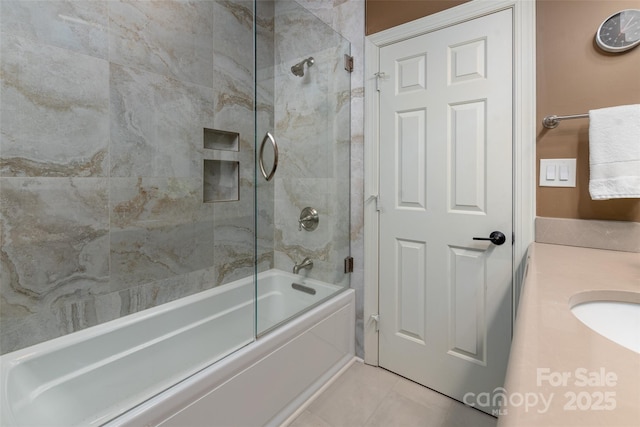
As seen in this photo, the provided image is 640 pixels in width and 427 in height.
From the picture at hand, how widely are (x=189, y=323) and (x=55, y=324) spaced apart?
0.63m

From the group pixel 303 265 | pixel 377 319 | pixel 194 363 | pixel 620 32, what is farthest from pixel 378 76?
pixel 194 363

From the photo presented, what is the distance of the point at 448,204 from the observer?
1.69 metres

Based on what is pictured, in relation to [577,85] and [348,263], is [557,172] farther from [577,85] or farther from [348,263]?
[348,263]

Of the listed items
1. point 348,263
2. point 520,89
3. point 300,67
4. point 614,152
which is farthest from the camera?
point 348,263

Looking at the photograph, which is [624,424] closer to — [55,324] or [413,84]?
[413,84]

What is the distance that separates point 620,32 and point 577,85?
216 mm

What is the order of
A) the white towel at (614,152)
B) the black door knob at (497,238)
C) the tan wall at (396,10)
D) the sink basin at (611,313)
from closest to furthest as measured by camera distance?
the sink basin at (611,313) < the white towel at (614,152) < the black door knob at (497,238) < the tan wall at (396,10)

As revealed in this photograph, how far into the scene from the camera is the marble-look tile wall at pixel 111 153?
133 cm

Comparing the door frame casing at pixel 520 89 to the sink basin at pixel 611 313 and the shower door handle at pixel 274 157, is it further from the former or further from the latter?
the shower door handle at pixel 274 157

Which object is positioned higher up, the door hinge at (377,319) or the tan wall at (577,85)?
the tan wall at (577,85)

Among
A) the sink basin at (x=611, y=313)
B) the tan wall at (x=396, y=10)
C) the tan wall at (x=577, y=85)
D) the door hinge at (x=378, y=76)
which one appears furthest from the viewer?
the door hinge at (x=378, y=76)

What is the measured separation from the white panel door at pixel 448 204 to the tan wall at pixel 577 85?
5.5 inches

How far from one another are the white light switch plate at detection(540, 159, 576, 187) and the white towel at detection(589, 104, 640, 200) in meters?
0.14

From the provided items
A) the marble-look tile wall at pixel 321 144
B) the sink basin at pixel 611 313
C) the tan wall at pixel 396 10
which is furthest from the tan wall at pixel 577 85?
the marble-look tile wall at pixel 321 144
